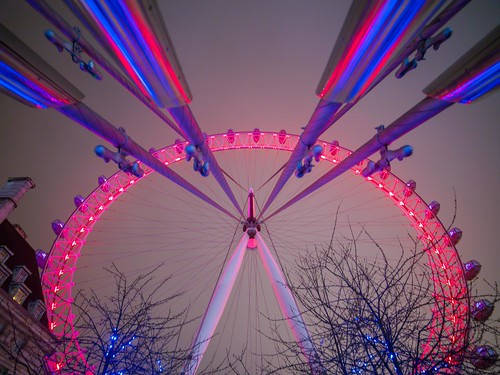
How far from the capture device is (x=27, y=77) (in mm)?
4066

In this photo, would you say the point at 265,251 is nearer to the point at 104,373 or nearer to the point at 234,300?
the point at 104,373

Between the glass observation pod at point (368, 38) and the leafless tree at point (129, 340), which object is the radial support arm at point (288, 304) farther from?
the glass observation pod at point (368, 38)

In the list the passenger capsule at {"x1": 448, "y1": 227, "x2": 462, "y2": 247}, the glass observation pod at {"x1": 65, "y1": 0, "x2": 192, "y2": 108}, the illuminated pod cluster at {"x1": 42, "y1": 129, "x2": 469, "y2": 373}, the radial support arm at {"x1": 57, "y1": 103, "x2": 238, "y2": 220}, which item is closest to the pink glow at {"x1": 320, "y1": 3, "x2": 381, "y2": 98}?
the glass observation pod at {"x1": 65, "y1": 0, "x2": 192, "y2": 108}

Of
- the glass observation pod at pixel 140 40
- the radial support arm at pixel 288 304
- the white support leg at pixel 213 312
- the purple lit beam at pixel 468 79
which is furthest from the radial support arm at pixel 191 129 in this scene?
the white support leg at pixel 213 312

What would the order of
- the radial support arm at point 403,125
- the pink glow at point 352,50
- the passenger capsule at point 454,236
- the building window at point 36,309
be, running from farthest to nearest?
the building window at point 36,309 → the passenger capsule at point 454,236 → the radial support arm at point 403,125 → the pink glow at point 352,50

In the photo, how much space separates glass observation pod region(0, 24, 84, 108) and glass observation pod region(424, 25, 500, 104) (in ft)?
18.6

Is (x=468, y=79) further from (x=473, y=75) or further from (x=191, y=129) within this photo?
(x=191, y=129)

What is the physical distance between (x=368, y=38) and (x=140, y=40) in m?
2.95

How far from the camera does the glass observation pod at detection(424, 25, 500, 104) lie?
3938mm

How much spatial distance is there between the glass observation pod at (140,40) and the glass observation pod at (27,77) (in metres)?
0.85

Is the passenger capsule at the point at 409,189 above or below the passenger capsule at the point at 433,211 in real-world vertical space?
above

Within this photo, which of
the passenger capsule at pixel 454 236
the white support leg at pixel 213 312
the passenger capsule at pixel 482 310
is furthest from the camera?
the passenger capsule at pixel 454 236

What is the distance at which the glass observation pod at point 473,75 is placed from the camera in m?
3.94

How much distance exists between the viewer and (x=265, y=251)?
16.9 meters
